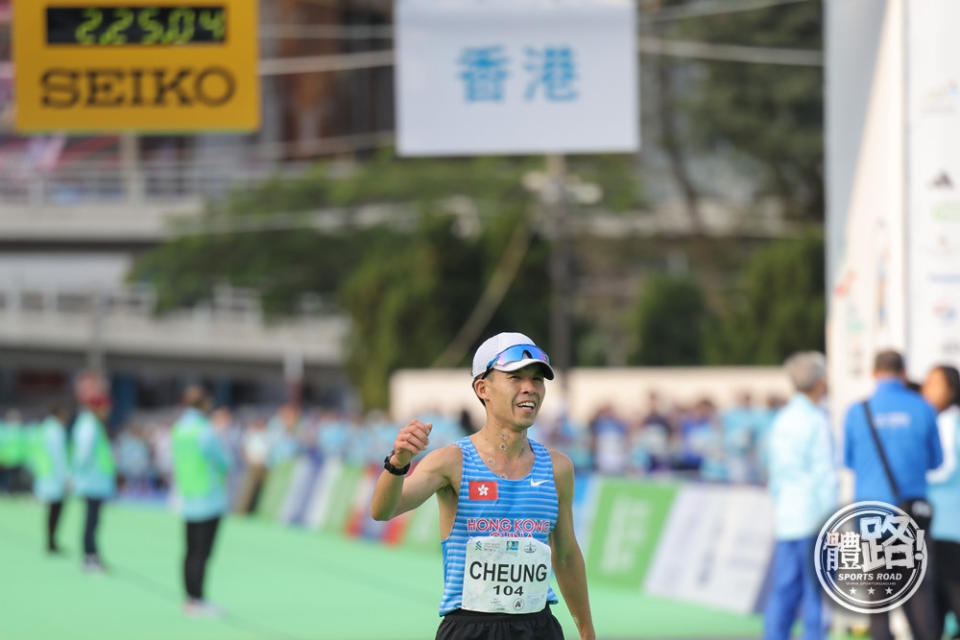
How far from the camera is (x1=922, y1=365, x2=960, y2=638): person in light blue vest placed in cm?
1034

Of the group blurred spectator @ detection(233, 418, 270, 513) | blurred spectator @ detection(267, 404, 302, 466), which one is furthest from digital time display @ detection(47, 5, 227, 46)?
blurred spectator @ detection(267, 404, 302, 466)

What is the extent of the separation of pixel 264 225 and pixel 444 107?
4126 centimetres

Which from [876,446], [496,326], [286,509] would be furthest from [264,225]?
[876,446]

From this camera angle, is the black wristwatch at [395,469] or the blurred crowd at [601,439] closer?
the black wristwatch at [395,469]

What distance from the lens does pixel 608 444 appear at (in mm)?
25406

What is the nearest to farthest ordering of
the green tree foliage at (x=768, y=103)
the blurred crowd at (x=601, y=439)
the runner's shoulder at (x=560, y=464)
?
the runner's shoulder at (x=560, y=464) → the blurred crowd at (x=601, y=439) → the green tree foliage at (x=768, y=103)

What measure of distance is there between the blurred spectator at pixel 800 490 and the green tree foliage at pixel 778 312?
25718mm

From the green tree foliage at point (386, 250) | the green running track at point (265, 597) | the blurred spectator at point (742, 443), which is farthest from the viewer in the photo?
the green tree foliage at point (386, 250)

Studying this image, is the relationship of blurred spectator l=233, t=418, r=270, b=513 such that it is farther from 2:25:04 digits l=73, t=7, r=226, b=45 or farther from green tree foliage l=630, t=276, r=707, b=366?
2:25:04 digits l=73, t=7, r=226, b=45

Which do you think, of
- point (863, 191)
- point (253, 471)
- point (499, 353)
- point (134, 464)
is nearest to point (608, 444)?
point (253, 471)

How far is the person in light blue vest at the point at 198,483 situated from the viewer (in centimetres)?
1481

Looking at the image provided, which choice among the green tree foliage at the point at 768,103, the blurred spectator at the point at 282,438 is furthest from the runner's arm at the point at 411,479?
the green tree foliage at the point at 768,103

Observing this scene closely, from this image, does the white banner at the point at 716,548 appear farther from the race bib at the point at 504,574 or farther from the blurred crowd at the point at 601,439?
the race bib at the point at 504,574

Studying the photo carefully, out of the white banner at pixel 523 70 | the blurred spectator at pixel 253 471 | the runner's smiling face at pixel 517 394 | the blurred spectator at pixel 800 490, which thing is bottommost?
the blurred spectator at pixel 253 471
